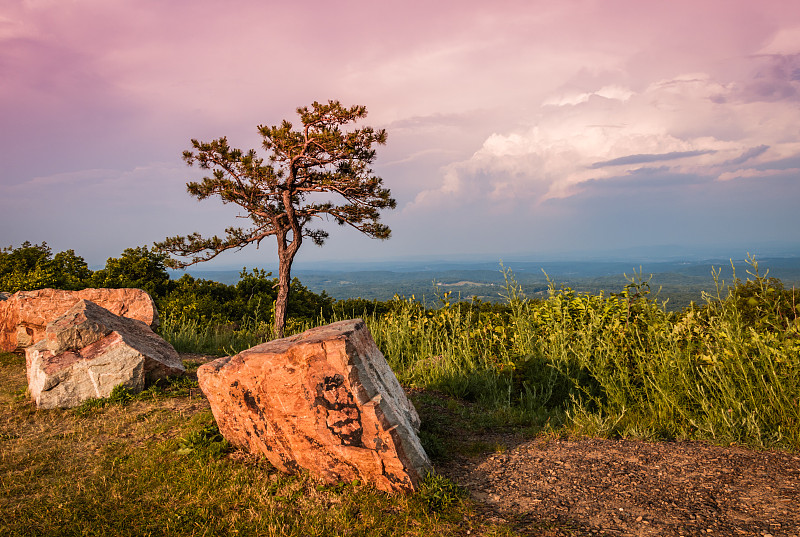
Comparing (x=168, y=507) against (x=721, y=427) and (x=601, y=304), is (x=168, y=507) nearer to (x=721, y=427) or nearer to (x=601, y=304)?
(x=721, y=427)

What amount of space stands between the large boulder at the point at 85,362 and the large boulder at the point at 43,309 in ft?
6.72

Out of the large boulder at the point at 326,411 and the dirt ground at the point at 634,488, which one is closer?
the dirt ground at the point at 634,488

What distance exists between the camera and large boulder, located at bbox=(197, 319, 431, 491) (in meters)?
3.84

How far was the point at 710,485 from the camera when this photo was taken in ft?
12.7

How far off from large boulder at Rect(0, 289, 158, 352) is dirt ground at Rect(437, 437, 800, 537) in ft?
23.4

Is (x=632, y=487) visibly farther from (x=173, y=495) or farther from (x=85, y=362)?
(x=85, y=362)

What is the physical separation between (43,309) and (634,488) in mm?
9678

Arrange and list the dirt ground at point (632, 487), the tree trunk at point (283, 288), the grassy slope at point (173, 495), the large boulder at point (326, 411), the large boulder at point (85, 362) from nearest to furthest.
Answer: the dirt ground at point (632, 487) < the grassy slope at point (173, 495) < the large boulder at point (326, 411) < the large boulder at point (85, 362) < the tree trunk at point (283, 288)

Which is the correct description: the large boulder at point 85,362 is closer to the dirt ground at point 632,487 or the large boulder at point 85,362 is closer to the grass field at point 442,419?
the grass field at point 442,419

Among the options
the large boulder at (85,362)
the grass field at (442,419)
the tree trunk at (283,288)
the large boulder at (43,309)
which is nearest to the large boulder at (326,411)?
the grass field at (442,419)

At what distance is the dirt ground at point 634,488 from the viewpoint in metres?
3.37

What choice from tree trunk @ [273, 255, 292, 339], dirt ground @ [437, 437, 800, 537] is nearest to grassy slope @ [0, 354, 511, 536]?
dirt ground @ [437, 437, 800, 537]

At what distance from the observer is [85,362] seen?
6.47m

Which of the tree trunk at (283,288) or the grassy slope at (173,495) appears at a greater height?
the tree trunk at (283,288)
